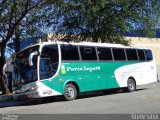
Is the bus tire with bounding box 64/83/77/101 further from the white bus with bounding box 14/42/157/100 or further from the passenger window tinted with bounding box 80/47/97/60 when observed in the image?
the passenger window tinted with bounding box 80/47/97/60

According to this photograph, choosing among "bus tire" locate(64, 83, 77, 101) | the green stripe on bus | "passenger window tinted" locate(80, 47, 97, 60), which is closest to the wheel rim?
"bus tire" locate(64, 83, 77, 101)

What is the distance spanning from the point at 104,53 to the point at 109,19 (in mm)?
7015

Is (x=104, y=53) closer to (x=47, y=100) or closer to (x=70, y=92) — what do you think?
(x=70, y=92)

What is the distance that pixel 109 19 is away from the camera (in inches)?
1198

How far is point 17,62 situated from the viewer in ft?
70.5

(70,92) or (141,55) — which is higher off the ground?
(141,55)

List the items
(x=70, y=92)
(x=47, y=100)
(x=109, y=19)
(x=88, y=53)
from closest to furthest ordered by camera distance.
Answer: (x=70, y=92), (x=47, y=100), (x=88, y=53), (x=109, y=19)

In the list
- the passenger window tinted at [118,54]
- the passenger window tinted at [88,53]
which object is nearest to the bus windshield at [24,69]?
the passenger window tinted at [88,53]

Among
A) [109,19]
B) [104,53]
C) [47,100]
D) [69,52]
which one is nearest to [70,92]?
[47,100]

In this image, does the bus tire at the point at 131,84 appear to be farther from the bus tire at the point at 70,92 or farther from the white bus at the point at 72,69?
the bus tire at the point at 70,92

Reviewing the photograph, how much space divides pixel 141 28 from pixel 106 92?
7.78m

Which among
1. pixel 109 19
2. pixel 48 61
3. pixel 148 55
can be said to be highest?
pixel 109 19

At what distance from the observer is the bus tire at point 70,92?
2133cm

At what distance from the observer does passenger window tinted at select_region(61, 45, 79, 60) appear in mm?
21406
